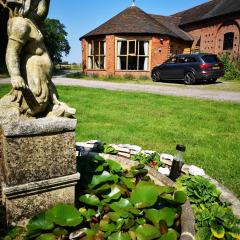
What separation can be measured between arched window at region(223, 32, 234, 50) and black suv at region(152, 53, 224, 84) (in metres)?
7.87

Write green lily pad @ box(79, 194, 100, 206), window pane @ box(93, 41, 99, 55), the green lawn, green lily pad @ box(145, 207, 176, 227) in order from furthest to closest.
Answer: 1. window pane @ box(93, 41, 99, 55)
2. the green lawn
3. green lily pad @ box(79, 194, 100, 206)
4. green lily pad @ box(145, 207, 176, 227)

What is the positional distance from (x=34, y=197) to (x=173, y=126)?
489cm

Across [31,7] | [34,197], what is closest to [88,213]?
[34,197]

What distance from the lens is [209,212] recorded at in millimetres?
2730

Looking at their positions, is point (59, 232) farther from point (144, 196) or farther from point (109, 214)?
point (144, 196)

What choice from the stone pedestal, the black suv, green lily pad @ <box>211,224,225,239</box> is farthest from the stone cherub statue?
the black suv

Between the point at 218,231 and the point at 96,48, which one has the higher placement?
the point at 96,48

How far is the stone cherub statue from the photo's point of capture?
2.35 metres

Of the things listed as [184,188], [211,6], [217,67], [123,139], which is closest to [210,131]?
[123,139]

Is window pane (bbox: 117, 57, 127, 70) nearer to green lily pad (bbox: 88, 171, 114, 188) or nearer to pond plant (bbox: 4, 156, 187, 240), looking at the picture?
pond plant (bbox: 4, 156, 187, 240)

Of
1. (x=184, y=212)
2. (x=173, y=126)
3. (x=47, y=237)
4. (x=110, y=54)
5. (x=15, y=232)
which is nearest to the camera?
(x=47, y=237)

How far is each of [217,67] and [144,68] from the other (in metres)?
6.43

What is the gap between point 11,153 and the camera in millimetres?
2369

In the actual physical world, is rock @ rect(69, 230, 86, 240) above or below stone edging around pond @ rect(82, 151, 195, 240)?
below
